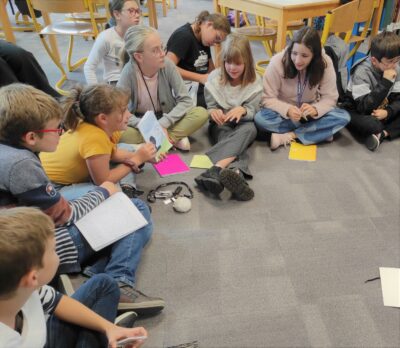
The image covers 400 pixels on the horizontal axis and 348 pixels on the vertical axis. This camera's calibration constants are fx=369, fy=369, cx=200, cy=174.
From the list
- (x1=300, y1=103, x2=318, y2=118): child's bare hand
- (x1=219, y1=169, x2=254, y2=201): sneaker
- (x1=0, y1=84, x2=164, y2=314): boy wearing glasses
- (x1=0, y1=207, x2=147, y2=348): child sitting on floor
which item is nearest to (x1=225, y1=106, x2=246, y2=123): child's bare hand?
(x1=300, y1=103, x2=318, y2=118): child's bare hand

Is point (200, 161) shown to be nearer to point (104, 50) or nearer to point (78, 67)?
point (104, 50)

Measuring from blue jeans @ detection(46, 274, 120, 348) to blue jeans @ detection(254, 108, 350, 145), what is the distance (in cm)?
148

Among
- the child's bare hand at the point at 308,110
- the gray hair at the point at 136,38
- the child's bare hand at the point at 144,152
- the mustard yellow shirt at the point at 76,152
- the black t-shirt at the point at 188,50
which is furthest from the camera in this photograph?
the black t-shirt at the point at 188,50

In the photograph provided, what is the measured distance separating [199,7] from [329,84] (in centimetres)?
449

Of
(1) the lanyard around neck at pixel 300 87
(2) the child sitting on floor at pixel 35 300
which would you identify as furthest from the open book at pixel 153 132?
(2) the child sitting on floor at pixel 35 300

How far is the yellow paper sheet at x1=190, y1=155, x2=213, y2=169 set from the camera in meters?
2.11

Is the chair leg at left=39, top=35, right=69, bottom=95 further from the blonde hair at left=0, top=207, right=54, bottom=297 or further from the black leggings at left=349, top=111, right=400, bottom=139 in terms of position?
the blonde hair at left=0, top=207, right=54, bottom=297

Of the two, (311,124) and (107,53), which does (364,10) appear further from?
(107,53)

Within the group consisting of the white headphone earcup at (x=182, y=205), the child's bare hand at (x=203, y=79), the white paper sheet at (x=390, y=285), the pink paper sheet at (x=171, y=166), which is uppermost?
the child's bare hand at (x=203, y=79)

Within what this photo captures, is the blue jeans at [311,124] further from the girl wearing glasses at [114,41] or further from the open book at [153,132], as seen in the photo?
the girl wearing glasses at [114,41]

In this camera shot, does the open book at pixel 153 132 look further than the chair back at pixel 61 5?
No

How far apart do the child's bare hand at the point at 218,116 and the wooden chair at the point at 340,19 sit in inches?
34.5

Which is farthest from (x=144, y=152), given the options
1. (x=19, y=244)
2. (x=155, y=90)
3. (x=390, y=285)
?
(x=390, y=285)

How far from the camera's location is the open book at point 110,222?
132 cm
